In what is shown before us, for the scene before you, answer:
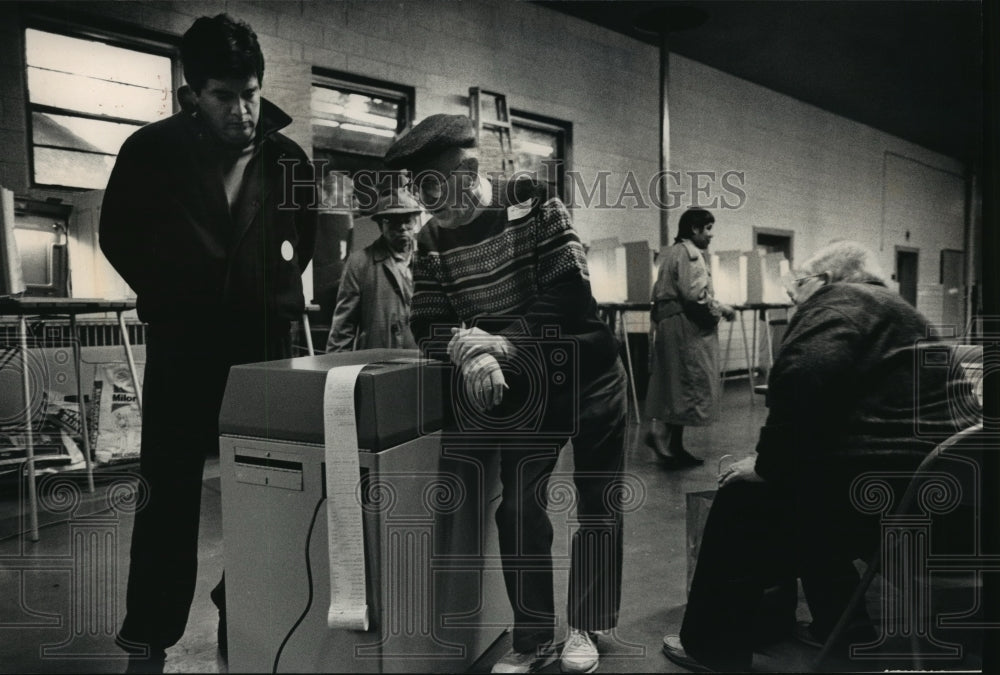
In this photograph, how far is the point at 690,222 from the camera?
167 centimetres

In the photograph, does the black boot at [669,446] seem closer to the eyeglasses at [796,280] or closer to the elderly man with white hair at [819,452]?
the elderly man with white hair at [819,452]

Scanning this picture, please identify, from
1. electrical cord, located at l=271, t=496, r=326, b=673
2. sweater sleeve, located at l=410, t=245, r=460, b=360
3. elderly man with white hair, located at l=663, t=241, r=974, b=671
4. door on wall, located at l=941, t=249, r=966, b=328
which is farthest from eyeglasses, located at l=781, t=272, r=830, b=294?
electrical cord, located at l=271, t=496, r=326, b=673

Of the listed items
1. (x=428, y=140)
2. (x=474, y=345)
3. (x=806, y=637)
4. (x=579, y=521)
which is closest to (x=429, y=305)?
(x=474, y=345)

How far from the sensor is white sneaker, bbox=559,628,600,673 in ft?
4.92

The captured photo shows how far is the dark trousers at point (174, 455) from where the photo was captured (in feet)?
4.84

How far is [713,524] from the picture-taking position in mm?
1528

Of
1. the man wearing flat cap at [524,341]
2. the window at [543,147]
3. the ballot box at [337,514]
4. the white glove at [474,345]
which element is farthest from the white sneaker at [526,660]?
the window at [543,147]

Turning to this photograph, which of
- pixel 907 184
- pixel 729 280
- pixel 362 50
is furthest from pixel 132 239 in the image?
pixel 907 184

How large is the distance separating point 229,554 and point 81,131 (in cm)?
94

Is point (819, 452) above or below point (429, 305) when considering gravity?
below

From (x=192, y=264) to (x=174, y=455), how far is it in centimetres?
42

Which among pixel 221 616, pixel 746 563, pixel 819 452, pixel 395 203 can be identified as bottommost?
pixel 221 616

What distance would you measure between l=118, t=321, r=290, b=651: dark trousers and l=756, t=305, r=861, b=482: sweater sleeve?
1.14 metres

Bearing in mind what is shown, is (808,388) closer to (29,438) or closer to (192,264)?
(192,264)
